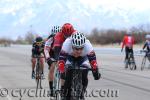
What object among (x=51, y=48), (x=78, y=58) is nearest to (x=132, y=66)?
(x=51, y=48)

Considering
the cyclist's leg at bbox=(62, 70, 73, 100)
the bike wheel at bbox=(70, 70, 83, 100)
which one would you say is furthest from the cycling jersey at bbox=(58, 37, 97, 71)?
the bike wheel at bbox=(70, 70, 83, 100)

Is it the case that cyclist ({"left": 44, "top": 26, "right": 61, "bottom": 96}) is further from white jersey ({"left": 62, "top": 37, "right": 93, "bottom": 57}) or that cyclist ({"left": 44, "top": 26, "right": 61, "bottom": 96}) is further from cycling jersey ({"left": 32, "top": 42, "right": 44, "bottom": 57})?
cycling jersey ({"left": 32, "top": 42, "right": 44, "bottom": 57})

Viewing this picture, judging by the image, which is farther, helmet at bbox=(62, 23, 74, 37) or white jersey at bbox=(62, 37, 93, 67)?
helmet at bbox=(62, 23, 74, 37)

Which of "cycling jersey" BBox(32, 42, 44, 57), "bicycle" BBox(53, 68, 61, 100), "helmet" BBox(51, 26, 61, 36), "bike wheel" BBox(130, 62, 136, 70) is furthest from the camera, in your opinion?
"bike wheel" BBox(130, 62, 136, 70)

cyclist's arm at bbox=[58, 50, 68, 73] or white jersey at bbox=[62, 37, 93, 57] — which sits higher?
white jersey at bbox=[62, 37, 93, 57]

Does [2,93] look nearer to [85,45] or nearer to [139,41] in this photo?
[85,45]

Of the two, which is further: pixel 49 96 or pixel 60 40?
pixel 49 96

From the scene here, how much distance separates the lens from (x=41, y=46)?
49.4 feet

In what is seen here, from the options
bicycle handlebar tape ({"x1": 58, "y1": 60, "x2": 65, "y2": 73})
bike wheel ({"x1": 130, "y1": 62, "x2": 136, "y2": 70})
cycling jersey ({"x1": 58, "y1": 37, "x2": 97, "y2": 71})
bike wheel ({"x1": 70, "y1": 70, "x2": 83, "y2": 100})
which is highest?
cycling jersey ({"x1": 58, "y1": 37, "x2": 97, "y2": 71})

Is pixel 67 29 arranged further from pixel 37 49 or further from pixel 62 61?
pixel 37 49

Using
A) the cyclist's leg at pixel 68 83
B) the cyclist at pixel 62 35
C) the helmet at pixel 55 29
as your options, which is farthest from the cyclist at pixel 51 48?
the cyclist's leg at pixel 68 83

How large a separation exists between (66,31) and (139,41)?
5687cm

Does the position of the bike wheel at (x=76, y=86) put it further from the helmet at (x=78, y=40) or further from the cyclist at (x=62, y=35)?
the cyclist at (x=62, y=35)

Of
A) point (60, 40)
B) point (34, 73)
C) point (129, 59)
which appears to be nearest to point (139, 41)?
point (129, 59)
